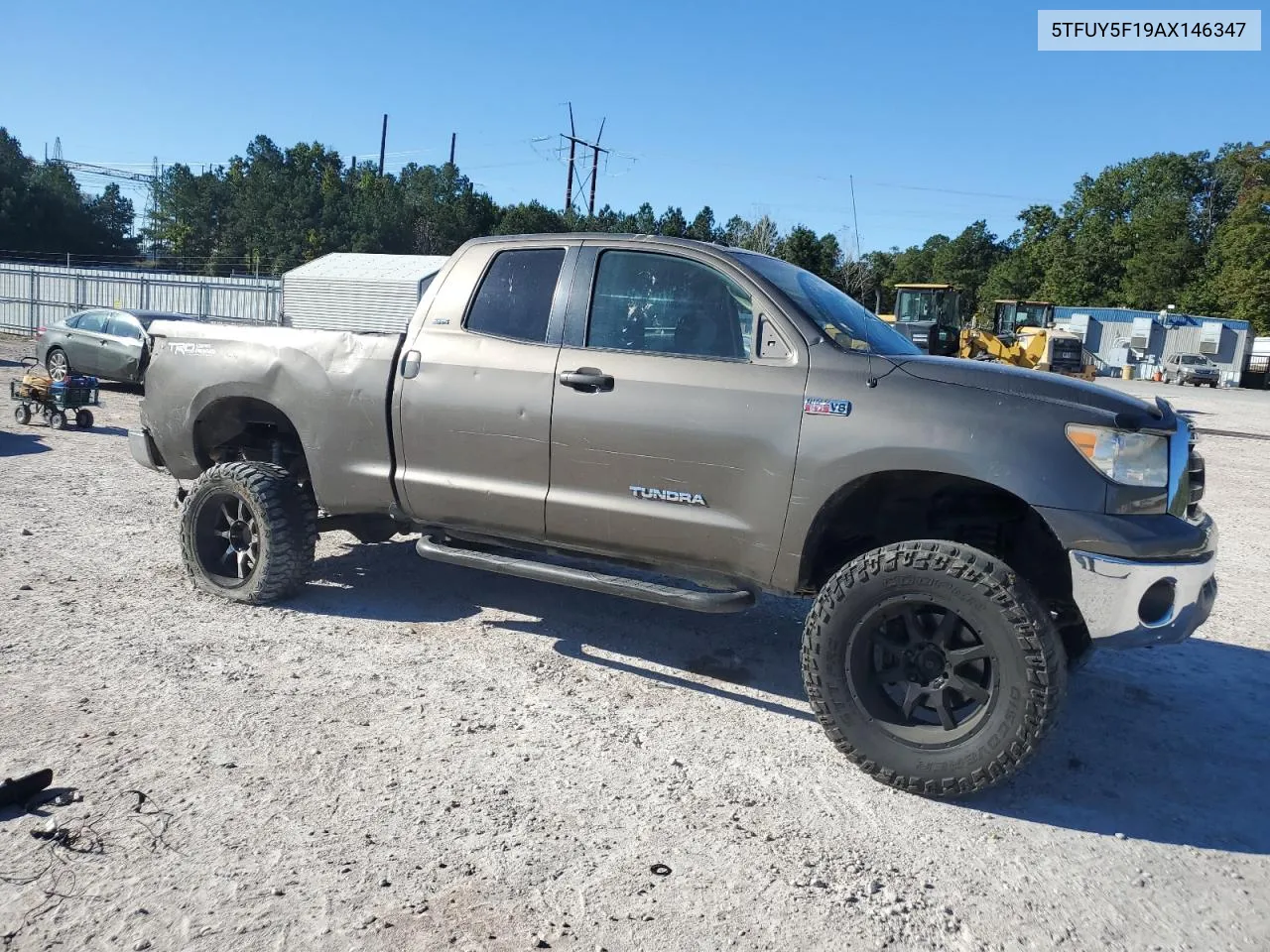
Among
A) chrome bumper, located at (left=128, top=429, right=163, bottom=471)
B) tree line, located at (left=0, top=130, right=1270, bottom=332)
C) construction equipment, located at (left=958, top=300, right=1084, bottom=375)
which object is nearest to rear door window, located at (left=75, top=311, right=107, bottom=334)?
chrome bumper, located at (left=128, top=429, right=163, bottom=471)

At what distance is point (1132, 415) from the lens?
3.38 metres

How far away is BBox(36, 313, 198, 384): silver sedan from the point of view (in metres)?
16.0

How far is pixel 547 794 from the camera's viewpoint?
3.39 m

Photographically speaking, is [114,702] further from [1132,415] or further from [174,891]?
[1132,415]

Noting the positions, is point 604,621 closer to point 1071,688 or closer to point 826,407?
point 826,407

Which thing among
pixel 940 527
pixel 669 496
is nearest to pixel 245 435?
pixel 669 496

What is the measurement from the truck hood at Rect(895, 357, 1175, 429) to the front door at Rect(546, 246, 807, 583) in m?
0.51

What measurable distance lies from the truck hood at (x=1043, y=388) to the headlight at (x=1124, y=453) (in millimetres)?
54

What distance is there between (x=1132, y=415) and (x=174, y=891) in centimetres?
346

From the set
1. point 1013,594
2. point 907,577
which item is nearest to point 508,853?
point 907,577

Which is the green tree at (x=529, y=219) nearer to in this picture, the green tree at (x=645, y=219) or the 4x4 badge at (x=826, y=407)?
the green tree at (x=645, y=219)

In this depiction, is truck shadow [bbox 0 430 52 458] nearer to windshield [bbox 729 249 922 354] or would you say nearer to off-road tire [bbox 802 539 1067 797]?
windshield [bbox 729 249 922 354]

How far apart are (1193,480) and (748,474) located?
172 centimetres

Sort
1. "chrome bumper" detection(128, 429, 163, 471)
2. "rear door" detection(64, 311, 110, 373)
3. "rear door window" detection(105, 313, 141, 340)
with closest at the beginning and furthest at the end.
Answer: "chrome bumper" detection(128, 429, 163, 471)
"rear door window" detection(105, 313, 141, 340)
"rear door" detection(64, 311, 110, 373)
